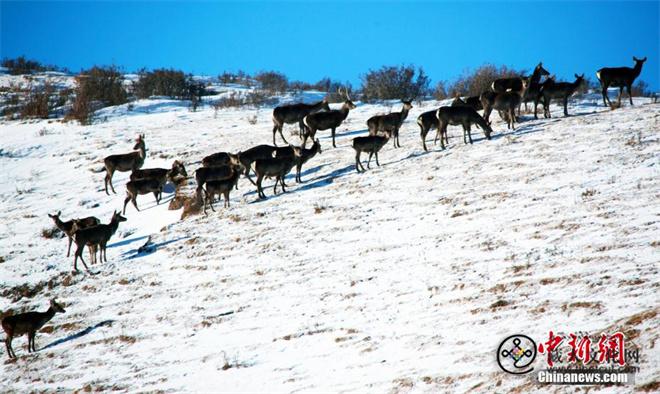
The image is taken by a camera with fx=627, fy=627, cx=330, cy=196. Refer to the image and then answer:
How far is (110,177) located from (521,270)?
63.7ft

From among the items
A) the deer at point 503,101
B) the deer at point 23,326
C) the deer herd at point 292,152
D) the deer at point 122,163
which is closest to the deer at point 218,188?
the deer herd at point 292,152

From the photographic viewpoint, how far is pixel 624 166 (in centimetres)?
1585

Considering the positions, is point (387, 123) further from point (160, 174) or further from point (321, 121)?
point (160, 174)

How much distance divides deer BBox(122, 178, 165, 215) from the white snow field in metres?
0.62

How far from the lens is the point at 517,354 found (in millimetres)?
8320

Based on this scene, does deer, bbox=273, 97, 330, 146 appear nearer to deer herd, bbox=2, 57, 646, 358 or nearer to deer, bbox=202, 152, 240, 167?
deer herd, bbox=2, 57, 646, 358

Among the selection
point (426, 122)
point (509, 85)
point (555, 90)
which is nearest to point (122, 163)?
point (426, 122)

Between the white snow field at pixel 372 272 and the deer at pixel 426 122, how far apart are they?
729 mm

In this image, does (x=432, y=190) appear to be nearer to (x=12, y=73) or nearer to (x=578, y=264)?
(x=578, y=264)

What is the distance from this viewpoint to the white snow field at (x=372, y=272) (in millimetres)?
9414

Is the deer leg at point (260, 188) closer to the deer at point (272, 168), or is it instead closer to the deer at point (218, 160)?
the deer at point (272, 168)

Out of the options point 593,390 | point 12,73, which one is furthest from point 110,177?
point 12,73

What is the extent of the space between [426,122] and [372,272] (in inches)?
419

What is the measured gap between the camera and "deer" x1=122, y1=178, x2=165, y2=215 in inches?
928
